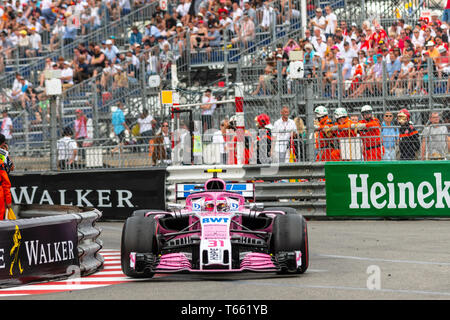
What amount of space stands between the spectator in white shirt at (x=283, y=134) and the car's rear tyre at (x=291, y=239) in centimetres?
711

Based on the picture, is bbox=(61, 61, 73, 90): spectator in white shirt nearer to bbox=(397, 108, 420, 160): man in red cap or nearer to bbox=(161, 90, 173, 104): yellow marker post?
bbox=(161, 90, 173, 104): yellow marker post

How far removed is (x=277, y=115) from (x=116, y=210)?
3.86 m

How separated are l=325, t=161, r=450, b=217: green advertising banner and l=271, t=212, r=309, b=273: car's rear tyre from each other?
699 centimetres

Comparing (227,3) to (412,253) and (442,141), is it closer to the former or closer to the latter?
(442,141)

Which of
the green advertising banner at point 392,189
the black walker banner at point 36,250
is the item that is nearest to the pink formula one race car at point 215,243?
the black walker banner at point 36,250

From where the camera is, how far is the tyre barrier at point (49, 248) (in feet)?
32.6

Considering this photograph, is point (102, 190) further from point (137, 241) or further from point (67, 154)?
point (137, 241)

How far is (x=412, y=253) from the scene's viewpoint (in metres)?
12.5

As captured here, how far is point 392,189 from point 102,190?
5.71 m

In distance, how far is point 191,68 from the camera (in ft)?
82.3

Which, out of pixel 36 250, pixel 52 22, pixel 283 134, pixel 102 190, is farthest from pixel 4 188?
pixel 52 22

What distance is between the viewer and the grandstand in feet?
65.7

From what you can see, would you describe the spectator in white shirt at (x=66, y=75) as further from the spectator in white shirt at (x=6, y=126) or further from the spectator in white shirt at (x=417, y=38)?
the spectator in white shirt at (x=417, y=38)
